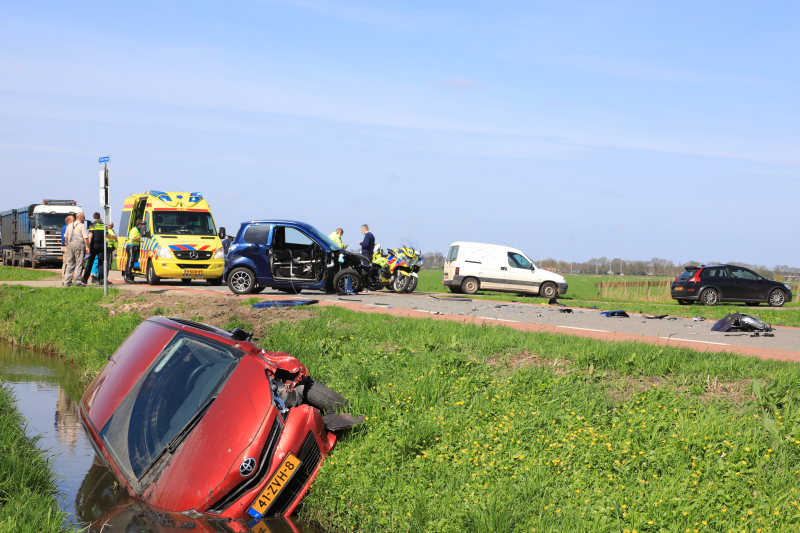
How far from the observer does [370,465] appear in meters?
5.76

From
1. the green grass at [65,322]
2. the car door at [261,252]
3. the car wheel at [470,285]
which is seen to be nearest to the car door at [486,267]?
the car wheel at [470,285]

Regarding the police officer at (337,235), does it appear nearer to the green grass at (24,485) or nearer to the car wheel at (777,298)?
the green grass at (24,485)

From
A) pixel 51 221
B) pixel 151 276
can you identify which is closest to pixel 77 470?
pixel 151 276

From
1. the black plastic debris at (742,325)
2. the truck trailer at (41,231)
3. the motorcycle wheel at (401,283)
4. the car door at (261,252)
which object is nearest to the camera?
the black plastic debris at (742,325)

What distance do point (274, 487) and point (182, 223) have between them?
17474mm

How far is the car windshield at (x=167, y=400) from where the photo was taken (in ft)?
17.2

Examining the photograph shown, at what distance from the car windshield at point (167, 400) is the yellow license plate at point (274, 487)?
74 cm

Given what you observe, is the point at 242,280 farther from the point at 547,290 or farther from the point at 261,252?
the point at 547,290

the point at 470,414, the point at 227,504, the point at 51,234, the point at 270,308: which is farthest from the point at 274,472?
the point at 51,234

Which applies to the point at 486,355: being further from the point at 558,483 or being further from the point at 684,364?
the point at 558,483

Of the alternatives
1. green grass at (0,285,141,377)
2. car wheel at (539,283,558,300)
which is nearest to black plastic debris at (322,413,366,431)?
green grass at (0,285,141,377)

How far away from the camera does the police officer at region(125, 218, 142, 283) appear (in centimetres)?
2209

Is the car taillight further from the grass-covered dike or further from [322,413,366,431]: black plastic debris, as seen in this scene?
[322,413,366,431]: black plastic debris

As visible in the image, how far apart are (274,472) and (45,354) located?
10.7m
